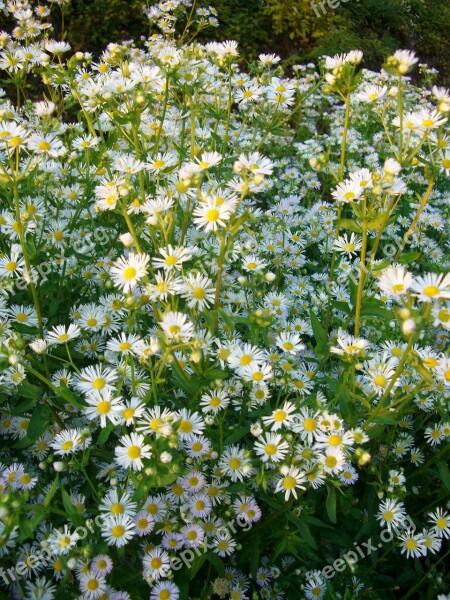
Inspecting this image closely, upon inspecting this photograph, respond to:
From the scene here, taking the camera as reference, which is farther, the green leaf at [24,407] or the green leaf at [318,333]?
A: the green leaf at [318,333]

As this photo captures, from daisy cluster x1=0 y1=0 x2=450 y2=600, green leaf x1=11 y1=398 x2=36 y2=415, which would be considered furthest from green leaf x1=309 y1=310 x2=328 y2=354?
green leaf x1=11 y1=398 x2=36 y2=415

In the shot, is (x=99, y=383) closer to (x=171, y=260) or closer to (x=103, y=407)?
(x=103, y=407)

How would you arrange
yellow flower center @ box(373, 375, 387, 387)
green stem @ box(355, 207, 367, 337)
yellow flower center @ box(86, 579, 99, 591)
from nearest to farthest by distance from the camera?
1. yellow flower center @ box(86, 579, 99, 591)
2. green stem @ box(355, 207, 367, 337)
3. yellow flower center @ box(373, 375, 387, 387)

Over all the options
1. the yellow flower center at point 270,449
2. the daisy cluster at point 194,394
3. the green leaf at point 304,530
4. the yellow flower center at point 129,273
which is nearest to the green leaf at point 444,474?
the daisy cluster at point 194,394

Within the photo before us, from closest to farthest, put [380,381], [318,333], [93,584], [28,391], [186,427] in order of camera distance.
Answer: [93,584], [186,427], [28,391], [380,381], [318,333]

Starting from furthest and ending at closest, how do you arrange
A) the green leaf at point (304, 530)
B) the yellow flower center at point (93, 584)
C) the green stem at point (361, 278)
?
the green stem at point (361, 278) → the green leaf at point (304, 530) → the yellow flower center at point (93, 584)

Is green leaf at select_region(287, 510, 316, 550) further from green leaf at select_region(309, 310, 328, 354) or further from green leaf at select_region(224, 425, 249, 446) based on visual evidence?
green leaf at select_region(309, 310, 328, 354)

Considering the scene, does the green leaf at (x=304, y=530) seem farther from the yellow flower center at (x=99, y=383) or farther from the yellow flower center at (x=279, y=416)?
the yellow flower center at (x=99, y=383)

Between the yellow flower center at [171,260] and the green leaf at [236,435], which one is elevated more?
the yellow flower center at [171,260]

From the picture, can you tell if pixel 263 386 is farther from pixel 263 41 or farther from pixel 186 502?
pixel 263 41

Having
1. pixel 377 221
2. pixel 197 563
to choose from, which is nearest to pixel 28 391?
pixel 197 563

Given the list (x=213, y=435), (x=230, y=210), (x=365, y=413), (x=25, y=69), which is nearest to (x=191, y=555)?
(x=213, y=435)
